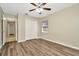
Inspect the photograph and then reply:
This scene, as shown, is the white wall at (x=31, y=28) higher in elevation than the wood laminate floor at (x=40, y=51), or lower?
higher

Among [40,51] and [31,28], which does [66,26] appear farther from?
[31,28]

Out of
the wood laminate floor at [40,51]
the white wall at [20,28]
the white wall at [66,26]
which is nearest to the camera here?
the wood laminate floor at [40,51]

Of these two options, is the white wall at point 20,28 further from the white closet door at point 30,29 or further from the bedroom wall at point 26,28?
the white closet door at point 30,29

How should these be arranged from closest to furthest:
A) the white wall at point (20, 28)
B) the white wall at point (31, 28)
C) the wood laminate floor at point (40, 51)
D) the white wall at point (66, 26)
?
the wood laminate floor at point (40, 51) → the white wall at point (66, 26) → the white wall at point (20, 28) → the white wall at point (31, 28)

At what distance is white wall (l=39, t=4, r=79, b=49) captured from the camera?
3.64 m

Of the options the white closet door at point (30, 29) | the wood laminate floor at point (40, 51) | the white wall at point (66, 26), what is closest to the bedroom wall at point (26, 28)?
the white closet door at point (30, 29)

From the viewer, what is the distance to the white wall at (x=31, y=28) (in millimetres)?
6453

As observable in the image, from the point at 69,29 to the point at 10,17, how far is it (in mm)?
4009

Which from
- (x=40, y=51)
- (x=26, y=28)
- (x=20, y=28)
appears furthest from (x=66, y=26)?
(x=26, y=28)

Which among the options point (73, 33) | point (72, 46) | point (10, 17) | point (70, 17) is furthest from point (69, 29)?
point (10, 17)

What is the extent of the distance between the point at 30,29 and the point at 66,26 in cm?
351

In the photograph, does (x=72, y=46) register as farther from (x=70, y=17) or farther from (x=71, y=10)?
(x=71, y=10)

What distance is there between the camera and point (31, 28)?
692cm

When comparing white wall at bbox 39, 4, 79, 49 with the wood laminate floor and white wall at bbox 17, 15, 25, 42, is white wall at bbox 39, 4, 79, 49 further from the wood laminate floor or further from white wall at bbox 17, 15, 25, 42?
white wall at bbox 17, 15, 25, 42
